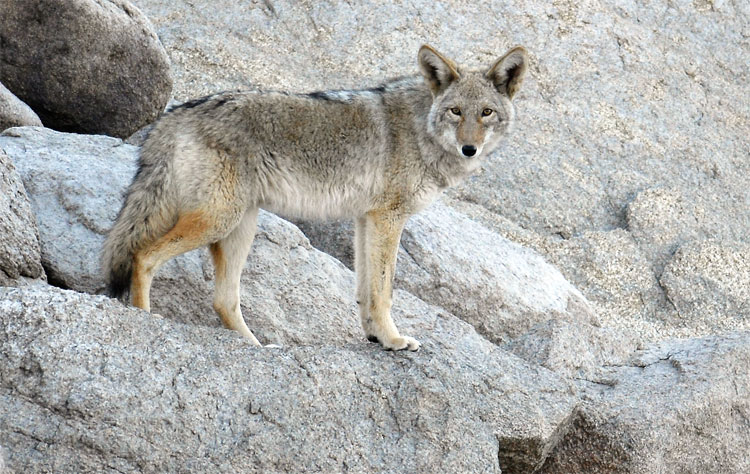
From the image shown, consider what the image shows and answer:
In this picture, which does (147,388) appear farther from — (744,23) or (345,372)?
(744,23)

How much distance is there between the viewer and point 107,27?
353 inches

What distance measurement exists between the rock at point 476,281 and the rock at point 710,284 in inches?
81.0

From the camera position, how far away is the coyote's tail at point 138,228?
5.71 metres

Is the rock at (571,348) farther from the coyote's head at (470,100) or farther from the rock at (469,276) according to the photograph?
the coyote's head at (470,100)

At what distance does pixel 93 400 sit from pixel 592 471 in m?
3.27

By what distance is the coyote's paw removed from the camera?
19.0 ft

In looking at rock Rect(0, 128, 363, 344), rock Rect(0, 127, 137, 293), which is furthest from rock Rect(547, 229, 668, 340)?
rock Rect(0, 127, 137, 293)

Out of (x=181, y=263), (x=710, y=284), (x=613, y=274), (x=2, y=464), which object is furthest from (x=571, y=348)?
(x=710, y=284)

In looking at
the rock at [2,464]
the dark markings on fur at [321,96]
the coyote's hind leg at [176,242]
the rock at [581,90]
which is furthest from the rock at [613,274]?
the rock at [2,464]

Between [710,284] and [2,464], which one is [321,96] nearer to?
[2,464]

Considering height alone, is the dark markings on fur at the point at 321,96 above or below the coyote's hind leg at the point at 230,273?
above

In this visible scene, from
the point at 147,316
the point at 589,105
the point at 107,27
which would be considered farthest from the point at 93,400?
the point at 589,105

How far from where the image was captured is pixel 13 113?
329 inches

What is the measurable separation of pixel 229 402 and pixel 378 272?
1607 millimetres
